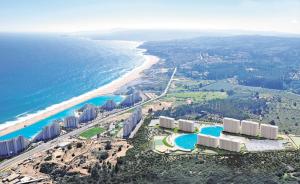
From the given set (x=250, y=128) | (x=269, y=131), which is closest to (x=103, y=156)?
(x=250, y=128)

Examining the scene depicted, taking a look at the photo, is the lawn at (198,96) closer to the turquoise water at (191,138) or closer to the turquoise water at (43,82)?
the turquoise water at (43,82)

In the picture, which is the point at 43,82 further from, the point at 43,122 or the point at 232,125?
the point at 232,125

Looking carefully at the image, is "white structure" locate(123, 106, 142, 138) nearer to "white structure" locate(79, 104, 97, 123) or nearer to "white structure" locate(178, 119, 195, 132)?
"white structure" locate(178, 119, 195, 132)

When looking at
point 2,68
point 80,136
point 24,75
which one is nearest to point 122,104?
point 80,136

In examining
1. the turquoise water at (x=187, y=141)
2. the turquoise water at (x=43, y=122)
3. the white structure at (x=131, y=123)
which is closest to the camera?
the turquoise water at (x=187, y=141)

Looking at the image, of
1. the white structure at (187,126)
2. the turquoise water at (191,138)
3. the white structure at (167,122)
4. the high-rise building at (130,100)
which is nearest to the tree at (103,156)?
the turquoise water at (191,138)

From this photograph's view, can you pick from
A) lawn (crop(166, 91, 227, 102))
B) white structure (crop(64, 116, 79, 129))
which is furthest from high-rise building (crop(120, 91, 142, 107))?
white structure (crop(64, 116, 79, 129))
